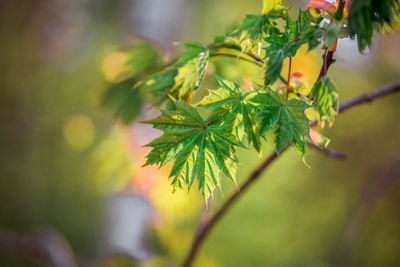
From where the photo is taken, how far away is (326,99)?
391mm

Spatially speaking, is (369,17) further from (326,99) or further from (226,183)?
(226,183)

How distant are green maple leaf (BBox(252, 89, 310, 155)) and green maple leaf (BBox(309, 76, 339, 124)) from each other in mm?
29

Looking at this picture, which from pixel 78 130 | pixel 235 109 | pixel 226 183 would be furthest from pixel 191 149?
pixel 226 183

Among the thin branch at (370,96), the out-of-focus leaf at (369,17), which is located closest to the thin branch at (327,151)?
the thin branch at (370,96)

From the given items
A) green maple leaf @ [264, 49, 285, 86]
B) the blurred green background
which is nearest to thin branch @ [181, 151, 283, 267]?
green maple leaf @ [264, 49, 285, 86]

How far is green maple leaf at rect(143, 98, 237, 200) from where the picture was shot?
40 centimetres

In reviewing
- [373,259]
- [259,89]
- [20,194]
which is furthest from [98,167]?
[373,259]

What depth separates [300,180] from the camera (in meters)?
4.84

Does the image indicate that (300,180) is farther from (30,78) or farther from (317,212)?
(30,78)

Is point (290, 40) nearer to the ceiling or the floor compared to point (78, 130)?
nearer to the ceiling

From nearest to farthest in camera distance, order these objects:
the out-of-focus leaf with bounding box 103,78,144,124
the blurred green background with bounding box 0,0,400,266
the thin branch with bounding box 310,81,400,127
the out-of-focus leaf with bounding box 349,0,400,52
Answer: the out-of-focus leaf with bounding box 349,0,400,52, the thin branch with bounding box 310,81,400,127, the out-of-focus leaf with bounding box 103,78,144,124, the blurred green background with bounding box 0,0,400,266

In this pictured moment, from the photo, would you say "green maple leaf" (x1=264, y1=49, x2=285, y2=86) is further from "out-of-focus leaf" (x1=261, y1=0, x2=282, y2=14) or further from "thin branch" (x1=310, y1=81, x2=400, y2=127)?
"thin branch" (x1=310, y1=81, x2=400, y2=127)

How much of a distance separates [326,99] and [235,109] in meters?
0.12

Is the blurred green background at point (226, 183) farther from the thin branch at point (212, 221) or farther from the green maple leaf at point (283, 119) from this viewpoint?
the green maple leaf at point (283, 119)
